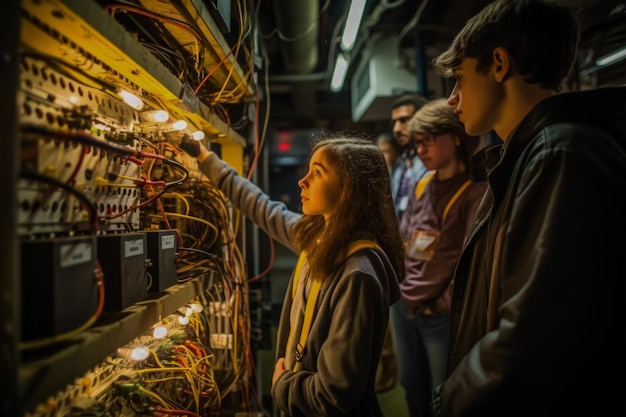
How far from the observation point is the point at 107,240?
0.71 m

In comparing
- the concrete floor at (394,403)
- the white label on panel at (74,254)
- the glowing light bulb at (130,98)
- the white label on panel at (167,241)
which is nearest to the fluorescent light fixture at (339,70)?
the glowing light bulb at (130,98)

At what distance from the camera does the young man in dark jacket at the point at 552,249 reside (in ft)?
2.15

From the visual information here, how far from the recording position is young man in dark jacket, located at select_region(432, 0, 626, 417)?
2.15 feet

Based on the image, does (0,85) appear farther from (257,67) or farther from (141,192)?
(257,67)

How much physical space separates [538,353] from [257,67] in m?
1.66

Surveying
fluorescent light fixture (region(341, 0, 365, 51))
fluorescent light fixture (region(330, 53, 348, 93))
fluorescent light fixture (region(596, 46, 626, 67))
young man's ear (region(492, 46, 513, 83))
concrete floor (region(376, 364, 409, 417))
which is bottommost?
concrete floor (region(376, 364, 409, 417))

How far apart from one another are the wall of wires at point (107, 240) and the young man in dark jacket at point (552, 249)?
0.77 metres

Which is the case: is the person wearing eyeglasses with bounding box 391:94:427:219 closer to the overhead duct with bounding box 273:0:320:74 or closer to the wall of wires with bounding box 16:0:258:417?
the overhead duct with bounding box 273:0:320:74

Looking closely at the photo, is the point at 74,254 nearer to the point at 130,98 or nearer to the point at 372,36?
the point at 130,98

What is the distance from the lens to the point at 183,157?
1.32 meters

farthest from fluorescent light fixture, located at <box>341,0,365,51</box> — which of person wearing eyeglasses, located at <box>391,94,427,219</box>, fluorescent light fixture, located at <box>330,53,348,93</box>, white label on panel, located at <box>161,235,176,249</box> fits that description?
white label on panel, located at <box>161,235,176,249</box>

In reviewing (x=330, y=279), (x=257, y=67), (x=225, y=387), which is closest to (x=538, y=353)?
(x=330, y=279)

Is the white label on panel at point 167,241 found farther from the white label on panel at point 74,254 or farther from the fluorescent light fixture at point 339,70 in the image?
the fluorescent light fixture at point 339,70

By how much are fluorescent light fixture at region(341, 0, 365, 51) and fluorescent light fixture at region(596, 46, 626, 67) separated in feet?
4.78
